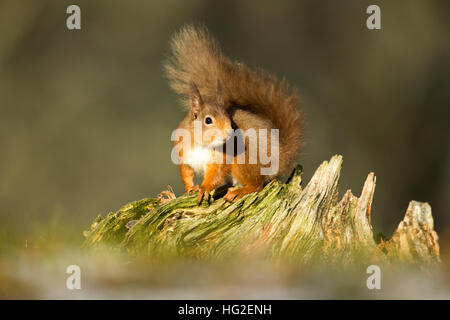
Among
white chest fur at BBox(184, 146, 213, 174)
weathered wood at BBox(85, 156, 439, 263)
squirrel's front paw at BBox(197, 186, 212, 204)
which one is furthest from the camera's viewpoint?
white chest fur at BBox(184, 146, 213, 174)

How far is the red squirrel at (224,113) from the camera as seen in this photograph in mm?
2049

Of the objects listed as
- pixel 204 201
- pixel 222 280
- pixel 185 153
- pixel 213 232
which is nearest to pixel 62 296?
pixel 222 280

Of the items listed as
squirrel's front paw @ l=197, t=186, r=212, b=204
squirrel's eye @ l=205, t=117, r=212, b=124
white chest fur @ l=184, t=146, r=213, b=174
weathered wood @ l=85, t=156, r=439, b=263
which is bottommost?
weathered wood @ l=85, t=156, r=439, b=263

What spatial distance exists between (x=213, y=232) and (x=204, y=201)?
0.67 ft

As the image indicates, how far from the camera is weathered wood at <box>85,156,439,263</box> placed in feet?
5.60

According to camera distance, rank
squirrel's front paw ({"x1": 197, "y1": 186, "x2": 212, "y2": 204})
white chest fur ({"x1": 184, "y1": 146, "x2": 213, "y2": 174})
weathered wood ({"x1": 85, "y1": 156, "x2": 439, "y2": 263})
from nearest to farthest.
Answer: weathered wood ({"x1": 85, "y1": 156, "x2": 439, "y2": 263})
squirrel's front paw ({"x1": 197, "y1": 186, "x2": 212, "y2": 204})
white chest fur ({"x1": 184, "y1": 146, "x2": 213, "y2": 174})

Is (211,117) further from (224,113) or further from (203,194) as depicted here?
(203,194)

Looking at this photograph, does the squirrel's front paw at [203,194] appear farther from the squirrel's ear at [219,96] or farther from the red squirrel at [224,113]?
the squirrel's ear at [219,96]

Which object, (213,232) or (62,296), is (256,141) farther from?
(62,296)

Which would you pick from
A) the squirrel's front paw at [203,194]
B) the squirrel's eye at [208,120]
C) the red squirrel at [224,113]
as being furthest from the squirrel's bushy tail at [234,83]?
the squirrel's front paw at [203,194]

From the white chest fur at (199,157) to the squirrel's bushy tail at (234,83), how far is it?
0.94 ft

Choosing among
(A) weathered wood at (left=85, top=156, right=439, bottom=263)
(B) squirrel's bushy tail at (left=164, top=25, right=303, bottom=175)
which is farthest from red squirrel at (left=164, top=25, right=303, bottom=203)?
(A) weathered wood at (left=85, top=156, right=439, bottom=263)

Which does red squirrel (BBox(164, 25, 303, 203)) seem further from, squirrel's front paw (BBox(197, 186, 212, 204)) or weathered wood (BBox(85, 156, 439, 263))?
weathered wood (BBox(85, 156, 439, 263))

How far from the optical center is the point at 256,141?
2.13m
